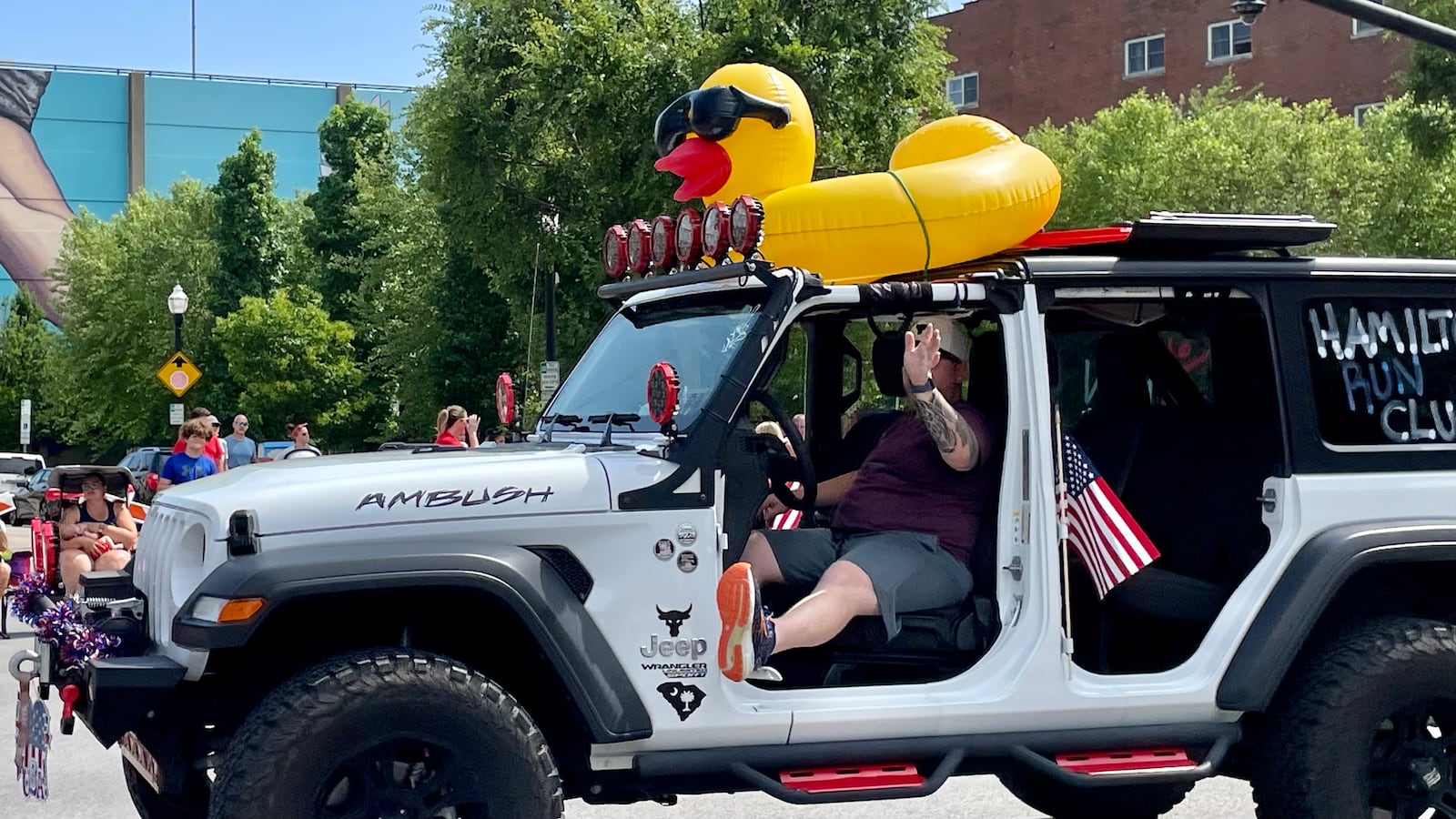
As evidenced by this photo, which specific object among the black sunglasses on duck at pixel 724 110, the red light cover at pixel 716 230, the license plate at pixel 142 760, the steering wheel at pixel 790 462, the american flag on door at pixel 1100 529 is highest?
the black sunglasses on duck at pixel 724 110

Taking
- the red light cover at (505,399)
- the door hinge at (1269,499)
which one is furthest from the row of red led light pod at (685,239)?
the door hinge at (1269,499)

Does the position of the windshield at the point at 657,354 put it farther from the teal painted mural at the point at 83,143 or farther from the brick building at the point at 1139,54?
the teal painted mural at the point at 83,143

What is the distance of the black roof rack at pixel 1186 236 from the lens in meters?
5.30

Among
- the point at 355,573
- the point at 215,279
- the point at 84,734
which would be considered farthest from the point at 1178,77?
the point at 355,573

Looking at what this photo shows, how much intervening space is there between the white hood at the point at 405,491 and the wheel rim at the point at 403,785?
643mm

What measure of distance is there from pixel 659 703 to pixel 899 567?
981 mm

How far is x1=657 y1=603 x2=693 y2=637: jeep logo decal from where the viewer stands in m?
4.70

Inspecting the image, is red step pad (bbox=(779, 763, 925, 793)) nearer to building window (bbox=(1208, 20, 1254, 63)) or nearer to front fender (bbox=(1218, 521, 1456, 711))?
front fender (bbox=(1218, 521, 1456, 711))

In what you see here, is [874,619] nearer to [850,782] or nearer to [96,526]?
[850,782]

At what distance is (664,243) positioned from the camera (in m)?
5.44

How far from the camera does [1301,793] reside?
517cm

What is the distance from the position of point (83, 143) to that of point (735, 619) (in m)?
79.0

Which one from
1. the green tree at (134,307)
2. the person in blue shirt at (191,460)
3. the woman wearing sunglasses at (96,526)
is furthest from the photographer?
the green tree at (134,307)

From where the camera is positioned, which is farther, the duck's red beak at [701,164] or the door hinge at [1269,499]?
the duck's red beak at [701,164]
